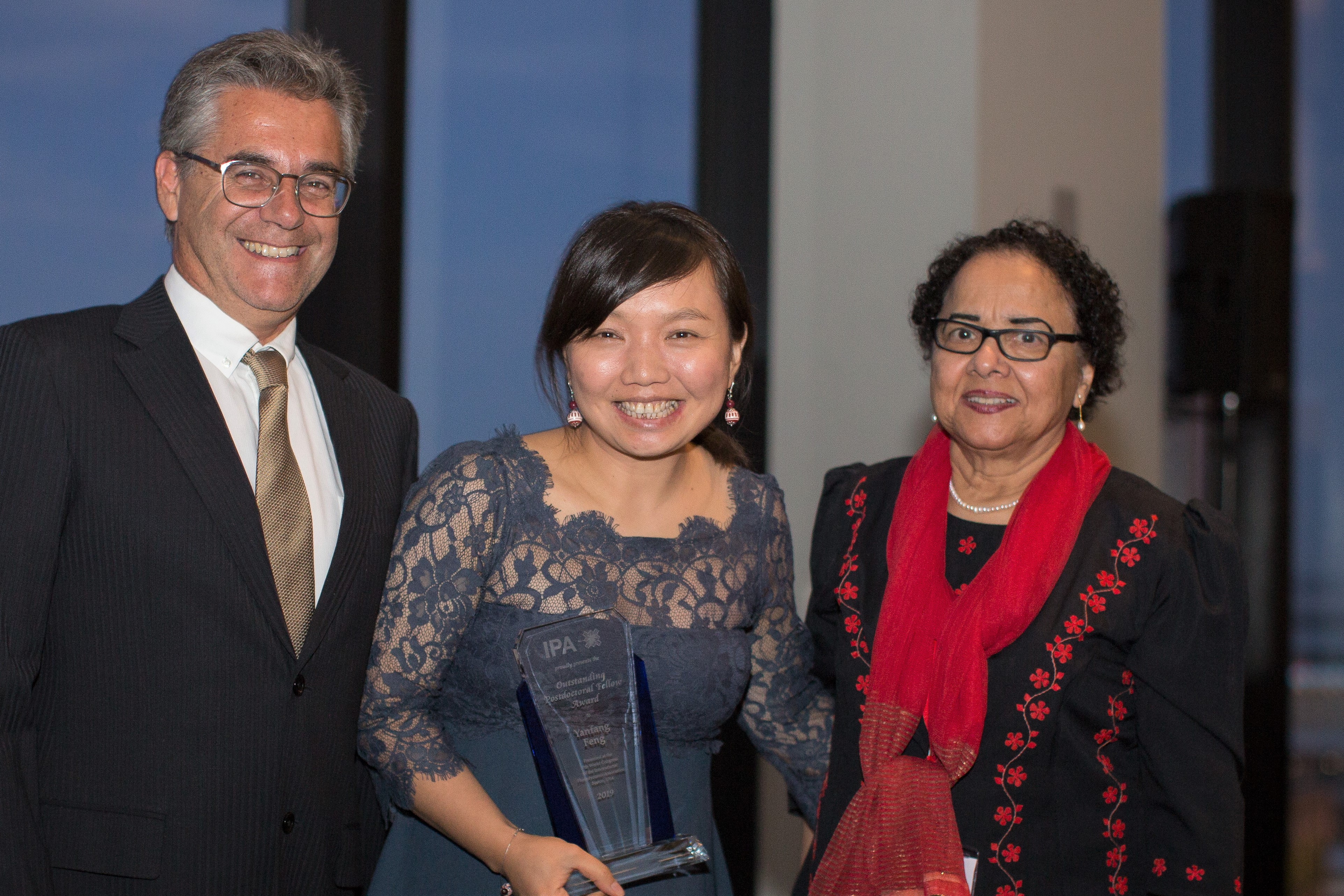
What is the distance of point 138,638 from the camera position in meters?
1.60

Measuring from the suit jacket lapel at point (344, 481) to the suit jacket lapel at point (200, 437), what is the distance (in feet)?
0.24

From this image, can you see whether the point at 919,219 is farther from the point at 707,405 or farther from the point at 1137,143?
the point at 707,405

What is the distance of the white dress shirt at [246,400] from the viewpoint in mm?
1760

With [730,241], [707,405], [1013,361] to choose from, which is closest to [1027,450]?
[1013,361]

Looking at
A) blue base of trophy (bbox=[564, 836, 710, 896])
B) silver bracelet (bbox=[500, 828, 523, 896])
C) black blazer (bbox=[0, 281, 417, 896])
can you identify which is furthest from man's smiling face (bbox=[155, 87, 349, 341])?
blue base of trophy (bbox=[564, 836, 710, 896])

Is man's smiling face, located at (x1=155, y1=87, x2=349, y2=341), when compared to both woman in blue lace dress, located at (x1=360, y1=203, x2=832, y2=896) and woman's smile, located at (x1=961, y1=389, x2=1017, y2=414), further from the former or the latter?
woman's smile, located at (x1=961, y1=389, x2=1017, y2=414)

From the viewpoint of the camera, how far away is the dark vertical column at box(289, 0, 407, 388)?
9.91 ft

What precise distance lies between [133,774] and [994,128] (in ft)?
9.71

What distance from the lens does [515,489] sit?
5.92 feet

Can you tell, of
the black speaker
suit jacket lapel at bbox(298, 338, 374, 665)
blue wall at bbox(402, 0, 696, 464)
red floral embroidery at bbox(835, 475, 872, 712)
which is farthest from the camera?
the black speaker

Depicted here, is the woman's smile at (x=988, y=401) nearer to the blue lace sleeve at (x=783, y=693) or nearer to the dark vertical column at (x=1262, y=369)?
the blue lace sleeve at (x=783, y=693)

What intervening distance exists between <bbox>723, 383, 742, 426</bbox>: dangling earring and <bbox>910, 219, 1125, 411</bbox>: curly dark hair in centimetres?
39

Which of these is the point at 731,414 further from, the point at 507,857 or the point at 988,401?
the point at 507,857

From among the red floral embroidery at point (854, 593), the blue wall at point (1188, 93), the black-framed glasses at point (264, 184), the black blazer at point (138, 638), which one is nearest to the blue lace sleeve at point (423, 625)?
the black blazer at point (138, 638)
